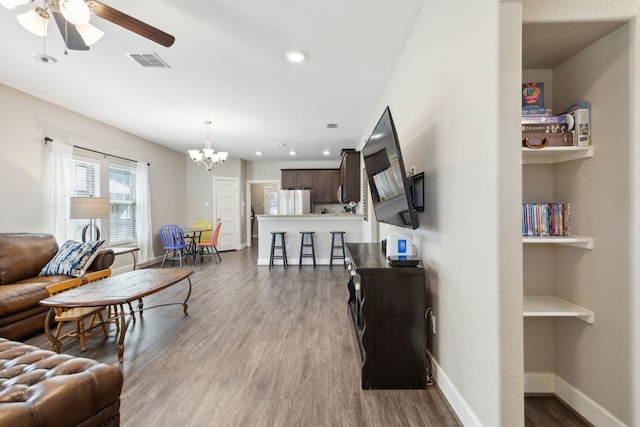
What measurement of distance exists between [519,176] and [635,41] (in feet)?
3.01

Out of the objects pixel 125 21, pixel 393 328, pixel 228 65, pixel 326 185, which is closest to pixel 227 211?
pixel 326 185

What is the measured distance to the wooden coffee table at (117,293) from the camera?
209cm

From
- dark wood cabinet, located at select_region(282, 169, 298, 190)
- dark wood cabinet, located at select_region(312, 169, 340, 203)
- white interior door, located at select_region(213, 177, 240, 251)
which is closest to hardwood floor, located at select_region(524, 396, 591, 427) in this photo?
dark wood cabinet, located at select_region(312, 169, 340, 203)

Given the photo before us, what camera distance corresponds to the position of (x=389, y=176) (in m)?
2.00

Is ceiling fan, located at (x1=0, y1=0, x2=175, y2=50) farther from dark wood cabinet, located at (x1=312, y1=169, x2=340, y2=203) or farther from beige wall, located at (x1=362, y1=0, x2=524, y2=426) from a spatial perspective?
dark wood cabinet, located at (x1=312, y1=169, x2=340, y2=203)

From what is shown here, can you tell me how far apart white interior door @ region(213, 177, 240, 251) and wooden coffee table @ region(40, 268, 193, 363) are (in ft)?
15.0

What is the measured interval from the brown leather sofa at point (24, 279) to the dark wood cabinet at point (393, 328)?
303 centimetres

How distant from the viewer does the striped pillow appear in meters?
3.07

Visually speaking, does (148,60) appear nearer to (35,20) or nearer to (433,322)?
(35,20)

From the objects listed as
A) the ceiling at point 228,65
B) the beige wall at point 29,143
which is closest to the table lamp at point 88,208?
the beige wall at point 29,143

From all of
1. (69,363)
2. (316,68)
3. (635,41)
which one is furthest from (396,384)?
(316,68)

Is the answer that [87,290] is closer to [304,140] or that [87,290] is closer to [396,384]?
[396,384]

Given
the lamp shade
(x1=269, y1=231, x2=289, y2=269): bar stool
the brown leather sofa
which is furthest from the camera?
(x1=269, y1=231, x2=289, y2=269): bar stool

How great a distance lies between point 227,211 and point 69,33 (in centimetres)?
614
